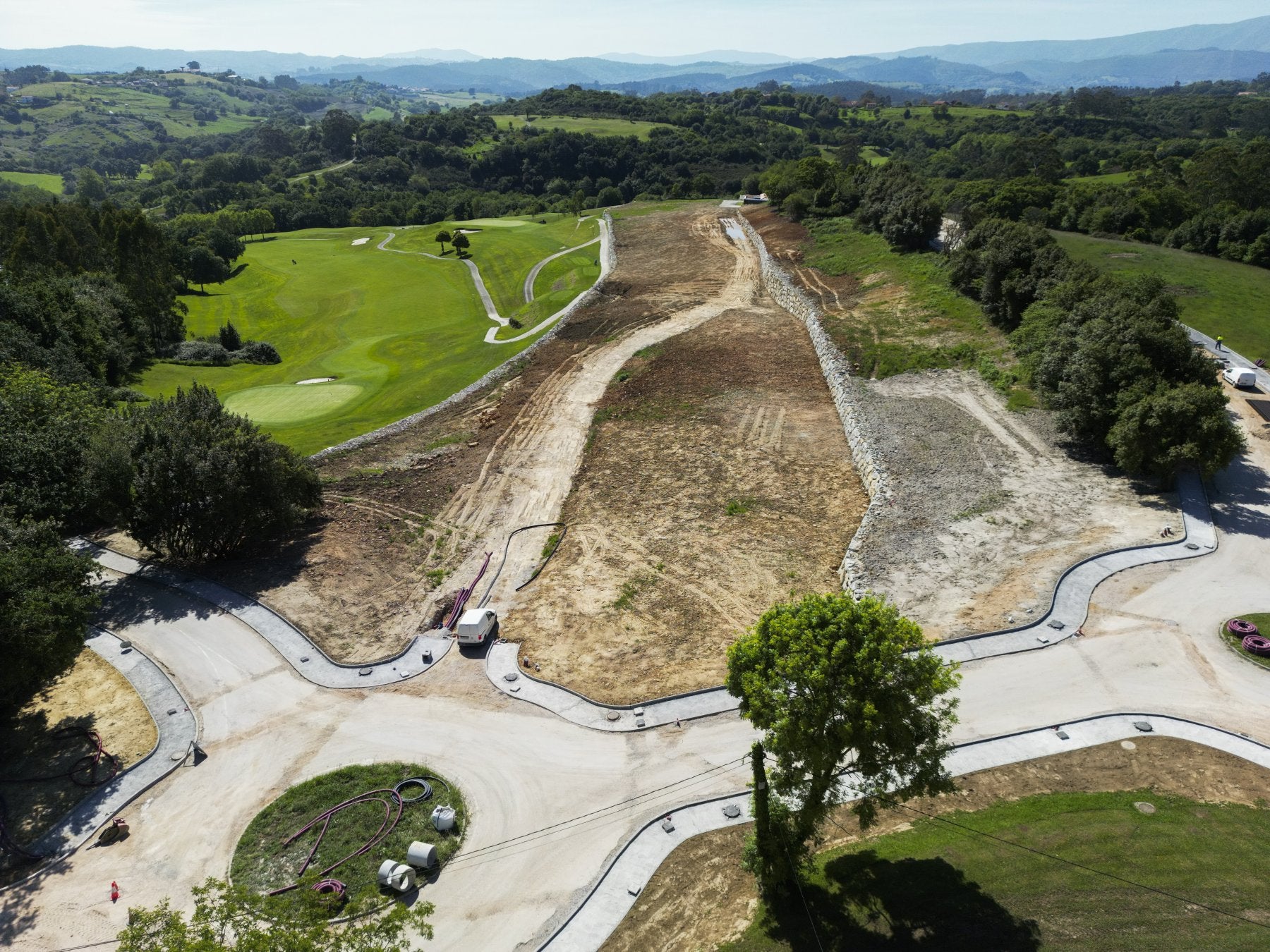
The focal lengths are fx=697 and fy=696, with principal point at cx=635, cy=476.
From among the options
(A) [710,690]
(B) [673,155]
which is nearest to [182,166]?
(B) [673,155]

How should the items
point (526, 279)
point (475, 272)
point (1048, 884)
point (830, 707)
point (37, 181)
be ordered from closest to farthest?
point (830, 707) → point (1048, 884) → point (526, 279) → point (475, 272) → point (37, 181)

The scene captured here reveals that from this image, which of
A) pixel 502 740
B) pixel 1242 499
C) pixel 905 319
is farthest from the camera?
pixel 905 319

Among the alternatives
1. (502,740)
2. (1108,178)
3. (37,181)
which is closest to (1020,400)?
(502,740)

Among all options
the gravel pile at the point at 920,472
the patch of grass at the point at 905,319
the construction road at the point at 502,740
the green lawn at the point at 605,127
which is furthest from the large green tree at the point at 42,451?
the green lawn at the point at 605,127

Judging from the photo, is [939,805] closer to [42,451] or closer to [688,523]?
[688,523]

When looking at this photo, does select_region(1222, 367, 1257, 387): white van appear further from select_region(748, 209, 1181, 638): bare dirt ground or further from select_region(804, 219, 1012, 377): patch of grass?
select_region(748, 209, 1181, 638): bare dirt ground

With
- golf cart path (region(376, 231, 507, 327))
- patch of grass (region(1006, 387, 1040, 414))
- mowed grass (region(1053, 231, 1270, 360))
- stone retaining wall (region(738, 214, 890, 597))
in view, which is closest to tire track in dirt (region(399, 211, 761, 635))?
stone retaining wall (region(738, 214, 890, 597))
